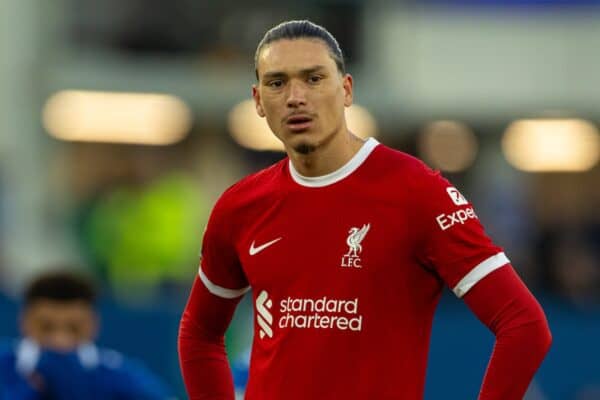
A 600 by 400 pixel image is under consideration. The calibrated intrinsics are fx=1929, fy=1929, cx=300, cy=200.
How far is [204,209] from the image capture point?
72.7 ft

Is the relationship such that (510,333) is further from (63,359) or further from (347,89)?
(63,359)

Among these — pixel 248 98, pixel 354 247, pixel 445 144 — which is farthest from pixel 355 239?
pixel 445 144

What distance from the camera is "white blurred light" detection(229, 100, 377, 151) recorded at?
26.8 metres

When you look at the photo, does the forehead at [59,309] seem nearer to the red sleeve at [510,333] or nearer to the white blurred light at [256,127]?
the red sleeve at [510,333]

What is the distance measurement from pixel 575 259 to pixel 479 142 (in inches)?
337

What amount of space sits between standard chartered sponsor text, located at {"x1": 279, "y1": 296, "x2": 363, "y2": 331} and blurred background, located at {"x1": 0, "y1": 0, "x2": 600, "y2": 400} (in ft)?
52.9

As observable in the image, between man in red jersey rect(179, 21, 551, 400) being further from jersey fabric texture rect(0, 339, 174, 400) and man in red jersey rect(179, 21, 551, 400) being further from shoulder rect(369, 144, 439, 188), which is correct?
jersey fabric texture rect(0, 339, 174, 400)

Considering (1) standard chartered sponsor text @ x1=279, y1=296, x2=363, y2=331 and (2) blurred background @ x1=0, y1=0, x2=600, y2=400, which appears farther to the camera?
(2) blurred background @ x1=0, y1=0, x2=600, y2=400

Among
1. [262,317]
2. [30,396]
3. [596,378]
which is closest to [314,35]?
[262,317]

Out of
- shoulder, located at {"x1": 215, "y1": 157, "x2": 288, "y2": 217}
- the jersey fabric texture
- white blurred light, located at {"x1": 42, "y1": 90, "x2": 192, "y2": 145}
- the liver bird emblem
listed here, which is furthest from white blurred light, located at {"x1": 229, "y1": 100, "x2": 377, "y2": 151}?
the liver bird emblem

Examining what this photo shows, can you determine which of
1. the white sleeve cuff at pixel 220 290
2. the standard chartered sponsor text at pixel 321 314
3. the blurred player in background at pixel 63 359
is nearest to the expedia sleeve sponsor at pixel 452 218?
the standard chartered sponsor text at pixel 321 314

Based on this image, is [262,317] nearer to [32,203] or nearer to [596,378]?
[596,378]

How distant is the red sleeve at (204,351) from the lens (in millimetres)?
6434

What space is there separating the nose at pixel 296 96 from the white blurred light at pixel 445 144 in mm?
21347
